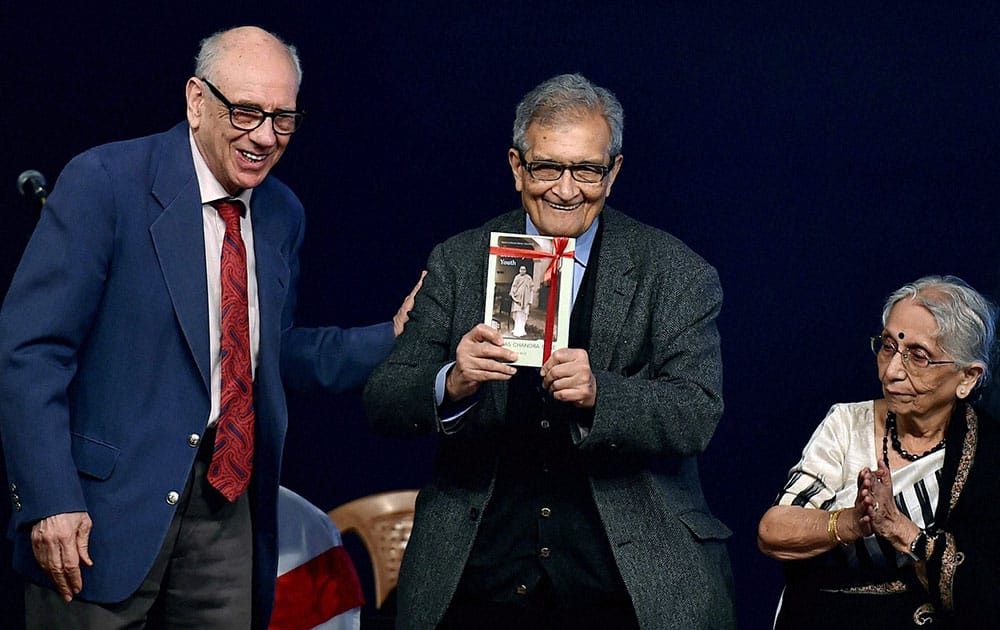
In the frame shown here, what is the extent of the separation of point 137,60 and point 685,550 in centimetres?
263

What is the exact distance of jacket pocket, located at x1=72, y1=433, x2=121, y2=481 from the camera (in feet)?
9.74

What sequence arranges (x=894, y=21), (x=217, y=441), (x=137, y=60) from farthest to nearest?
(x=137, y=60) < (x=894, y=21) < (x=217, y=441)

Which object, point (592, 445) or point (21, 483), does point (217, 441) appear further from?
point (592, 445)

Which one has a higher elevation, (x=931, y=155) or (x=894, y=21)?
(x=894, y=21)

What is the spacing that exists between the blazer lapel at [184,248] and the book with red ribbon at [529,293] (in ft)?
2.14

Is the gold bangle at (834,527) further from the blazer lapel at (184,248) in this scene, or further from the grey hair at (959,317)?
the blazer lapel at (184,248)

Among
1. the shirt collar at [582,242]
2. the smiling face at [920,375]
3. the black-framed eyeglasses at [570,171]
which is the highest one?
the black-framed eyeglasses at [570,171]

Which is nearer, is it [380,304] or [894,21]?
[894,21]

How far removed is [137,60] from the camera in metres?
4.61

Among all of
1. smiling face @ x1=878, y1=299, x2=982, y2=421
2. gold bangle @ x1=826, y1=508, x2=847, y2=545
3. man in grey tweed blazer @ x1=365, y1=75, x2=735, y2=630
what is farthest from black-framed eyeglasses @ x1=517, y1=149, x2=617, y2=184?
gold bangle @ x1=826, y1=508, x2=847, y2=545

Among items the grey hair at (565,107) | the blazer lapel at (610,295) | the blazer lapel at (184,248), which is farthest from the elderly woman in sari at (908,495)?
the blazer lapel at (184,248)

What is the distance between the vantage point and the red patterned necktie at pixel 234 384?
3.09m

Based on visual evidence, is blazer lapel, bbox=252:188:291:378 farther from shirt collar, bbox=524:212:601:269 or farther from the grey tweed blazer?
shirt collar, bbox=524:212:601:269

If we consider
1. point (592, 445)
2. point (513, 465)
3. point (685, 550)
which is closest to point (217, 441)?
point (513, 465)
